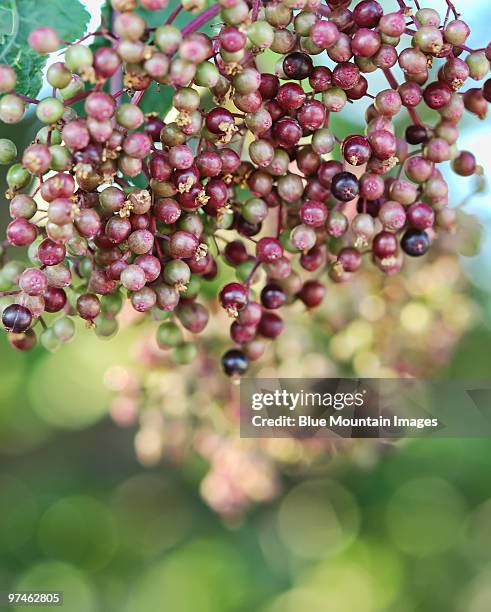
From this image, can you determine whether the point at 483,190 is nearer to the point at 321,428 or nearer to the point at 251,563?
the point at 321,428

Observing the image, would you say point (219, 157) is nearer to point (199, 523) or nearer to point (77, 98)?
point (77, 98)

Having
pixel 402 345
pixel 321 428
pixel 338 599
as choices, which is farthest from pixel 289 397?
pixel 338 599

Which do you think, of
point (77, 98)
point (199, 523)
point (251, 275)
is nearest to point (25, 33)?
point (77, 98)

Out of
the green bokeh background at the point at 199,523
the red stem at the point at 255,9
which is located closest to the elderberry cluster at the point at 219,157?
the red stem at the point at 255,9

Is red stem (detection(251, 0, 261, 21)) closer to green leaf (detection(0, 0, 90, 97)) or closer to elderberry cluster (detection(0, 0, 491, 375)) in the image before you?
elderberry cluster (detection(0, 0, 491, 375))

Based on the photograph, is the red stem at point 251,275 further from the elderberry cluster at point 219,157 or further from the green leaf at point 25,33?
the green leaf at point 25,33
